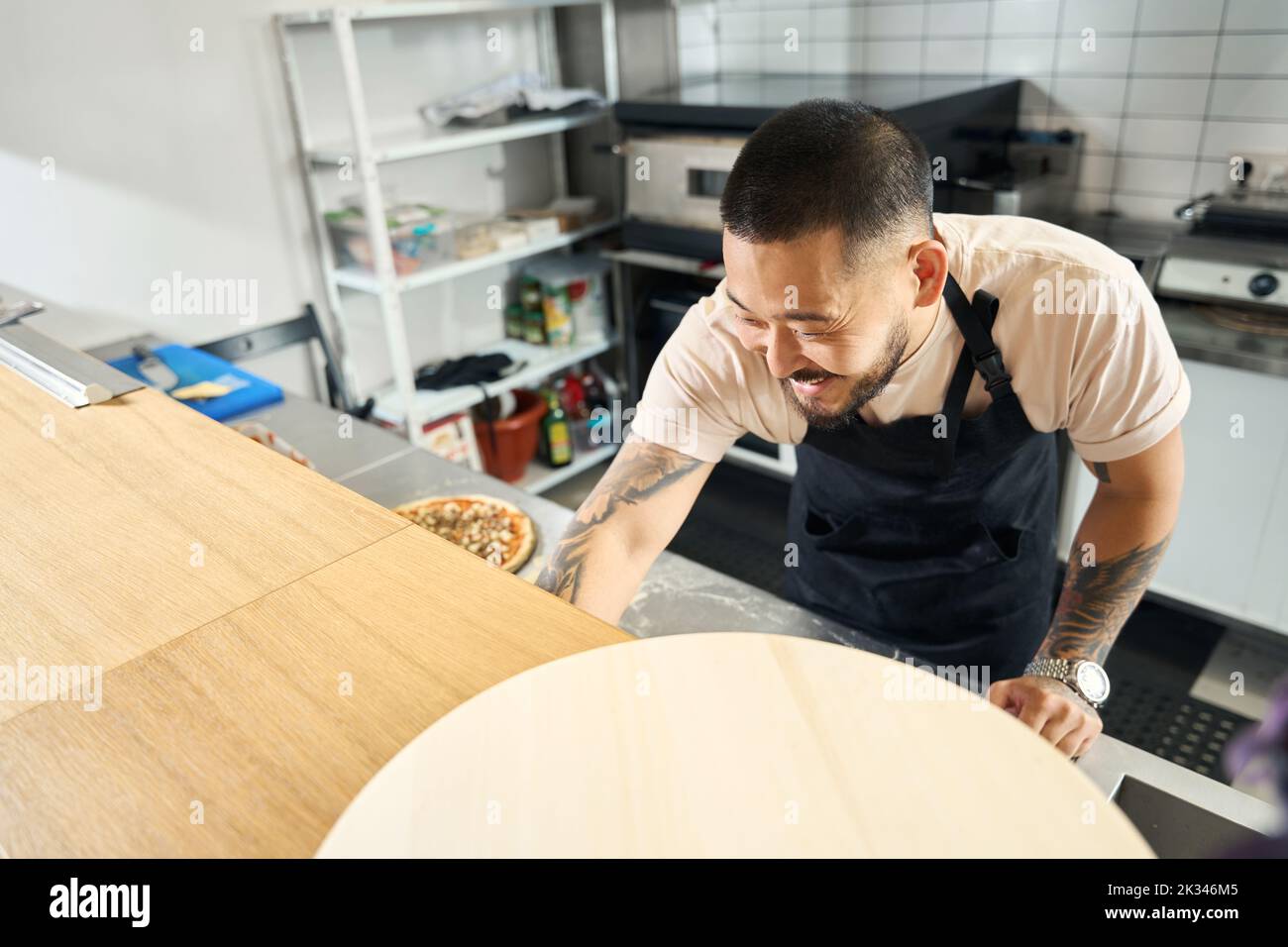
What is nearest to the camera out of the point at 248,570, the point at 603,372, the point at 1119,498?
the point at 248,570

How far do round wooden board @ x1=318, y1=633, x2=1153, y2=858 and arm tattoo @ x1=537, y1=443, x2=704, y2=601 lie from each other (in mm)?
548

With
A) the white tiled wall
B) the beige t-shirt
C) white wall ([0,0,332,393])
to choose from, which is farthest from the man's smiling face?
white wall ([0,0,332,393])

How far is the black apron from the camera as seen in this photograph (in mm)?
1454

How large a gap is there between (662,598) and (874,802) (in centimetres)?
96

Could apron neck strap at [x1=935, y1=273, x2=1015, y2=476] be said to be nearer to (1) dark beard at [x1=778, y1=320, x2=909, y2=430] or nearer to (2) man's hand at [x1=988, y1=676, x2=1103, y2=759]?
(1) dark beard at [x1=778, y1=320, x2=909, y2=430]

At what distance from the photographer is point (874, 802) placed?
0.55 metres

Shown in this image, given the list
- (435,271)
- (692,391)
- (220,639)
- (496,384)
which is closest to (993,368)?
(692,391)

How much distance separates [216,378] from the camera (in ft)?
7.57

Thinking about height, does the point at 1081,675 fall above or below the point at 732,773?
below

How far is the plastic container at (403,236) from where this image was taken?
9.75 feet

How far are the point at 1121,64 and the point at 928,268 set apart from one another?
78.1 inches

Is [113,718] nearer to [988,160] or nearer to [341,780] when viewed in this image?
[341,780]

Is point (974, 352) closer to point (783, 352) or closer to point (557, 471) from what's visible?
point (783, 352)

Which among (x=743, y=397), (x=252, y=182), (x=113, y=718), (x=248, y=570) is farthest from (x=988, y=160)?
(x=113, y=718)
